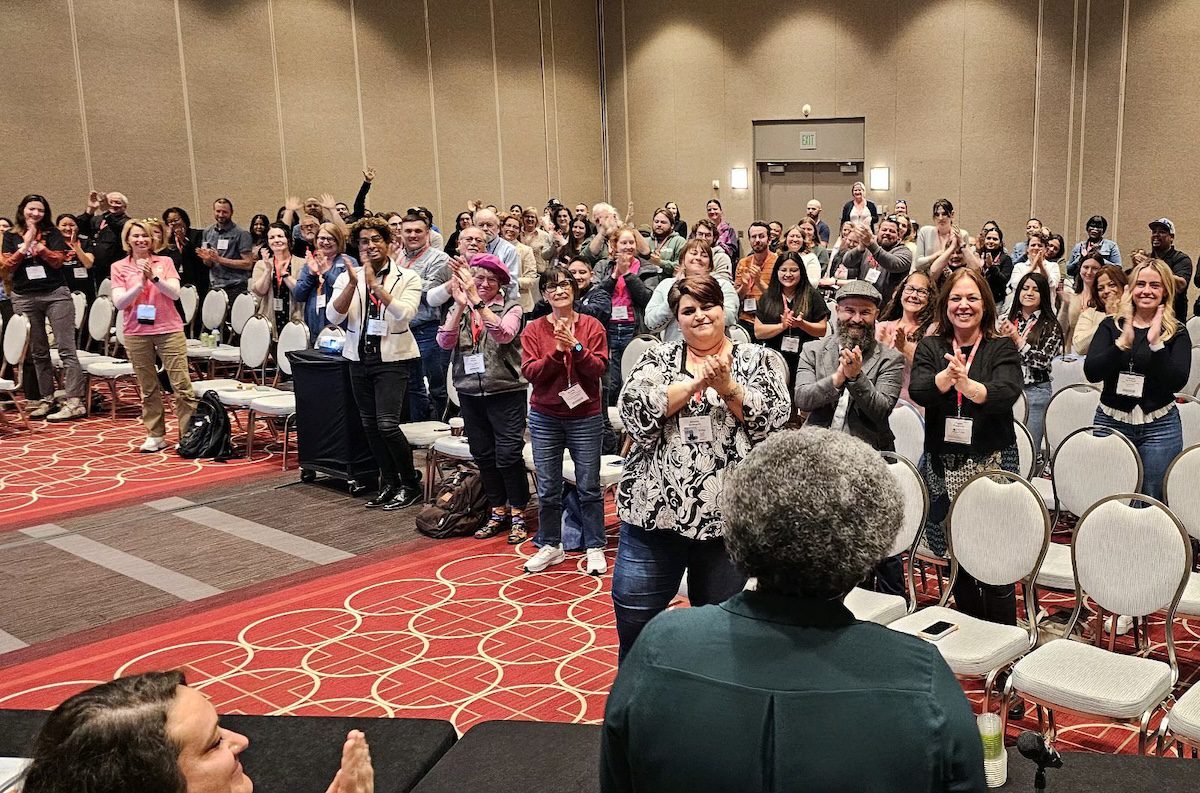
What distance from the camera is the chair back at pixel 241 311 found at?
418 inches

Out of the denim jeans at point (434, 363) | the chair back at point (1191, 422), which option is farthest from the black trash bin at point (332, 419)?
the chair back at point (1191, 422)

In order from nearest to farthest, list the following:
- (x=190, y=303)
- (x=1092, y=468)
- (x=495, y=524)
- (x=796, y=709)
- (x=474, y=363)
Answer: (x=796, y=709) < (x=1092, y=468) < (x=474, y=363) < (x=495, y=524) < (x=190, y=303)

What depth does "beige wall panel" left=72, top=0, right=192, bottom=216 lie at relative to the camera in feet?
41.2

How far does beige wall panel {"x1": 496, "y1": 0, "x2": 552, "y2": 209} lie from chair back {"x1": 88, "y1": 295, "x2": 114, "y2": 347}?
7.30 m

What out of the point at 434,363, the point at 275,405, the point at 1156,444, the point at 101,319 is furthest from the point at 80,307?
the point at 1156,444

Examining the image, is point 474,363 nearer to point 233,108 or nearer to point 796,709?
point 796,709

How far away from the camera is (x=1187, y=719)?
299cm

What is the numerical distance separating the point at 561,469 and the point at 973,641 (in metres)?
2.61

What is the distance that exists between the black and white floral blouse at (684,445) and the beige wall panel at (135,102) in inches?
444

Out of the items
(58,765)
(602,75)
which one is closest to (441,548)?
(58,765)

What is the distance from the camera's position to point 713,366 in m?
3.15

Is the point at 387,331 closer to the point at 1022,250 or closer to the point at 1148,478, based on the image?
the point at 1148,478

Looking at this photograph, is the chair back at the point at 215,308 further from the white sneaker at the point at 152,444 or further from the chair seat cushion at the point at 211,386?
the white sneaker at the point at 152,444

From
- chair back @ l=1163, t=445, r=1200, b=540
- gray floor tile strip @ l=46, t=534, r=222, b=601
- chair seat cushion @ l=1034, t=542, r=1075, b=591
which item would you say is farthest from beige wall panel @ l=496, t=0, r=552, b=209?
chair seat cushion @ l=1034, t=542, r=1075, b=591
